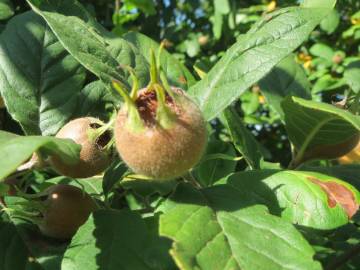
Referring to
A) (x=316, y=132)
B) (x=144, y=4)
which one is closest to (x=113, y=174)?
(x=316, y=132)

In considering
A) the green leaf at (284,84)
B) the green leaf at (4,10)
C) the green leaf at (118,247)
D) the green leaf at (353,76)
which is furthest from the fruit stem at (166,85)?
the green leaf at (4,10)

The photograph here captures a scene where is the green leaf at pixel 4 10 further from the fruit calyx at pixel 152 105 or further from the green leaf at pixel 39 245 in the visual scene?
the fruit calyx at pixel 152 105

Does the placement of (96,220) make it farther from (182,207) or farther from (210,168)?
(210,168)

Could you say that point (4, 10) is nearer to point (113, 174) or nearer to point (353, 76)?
point (113, 174)

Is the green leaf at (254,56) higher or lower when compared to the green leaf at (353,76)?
higher

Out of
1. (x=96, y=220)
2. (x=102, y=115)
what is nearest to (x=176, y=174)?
(x=96, y=220)

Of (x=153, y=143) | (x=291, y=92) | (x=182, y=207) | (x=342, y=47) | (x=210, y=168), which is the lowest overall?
(x=342, y=47)
